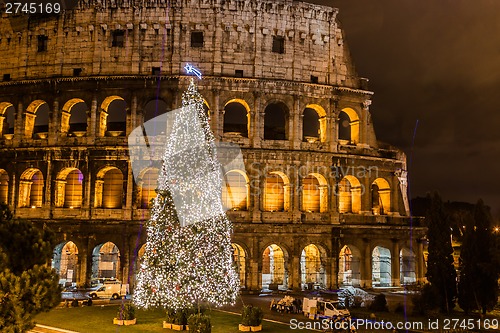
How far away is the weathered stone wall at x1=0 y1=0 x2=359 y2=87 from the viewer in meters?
32.5

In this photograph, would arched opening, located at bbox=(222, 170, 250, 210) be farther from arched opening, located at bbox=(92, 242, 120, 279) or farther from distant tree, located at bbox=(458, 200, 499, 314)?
distant tree, located at bbox=(458, 200, 499, 314)

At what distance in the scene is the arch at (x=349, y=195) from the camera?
3406cm

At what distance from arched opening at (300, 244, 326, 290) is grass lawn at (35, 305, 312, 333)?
1057cm

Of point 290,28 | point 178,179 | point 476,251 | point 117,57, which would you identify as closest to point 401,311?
point 476,251

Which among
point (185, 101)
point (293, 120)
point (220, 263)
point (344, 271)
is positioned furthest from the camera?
point (344, 271)

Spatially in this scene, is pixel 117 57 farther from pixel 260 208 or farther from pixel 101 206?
pixel 260 208

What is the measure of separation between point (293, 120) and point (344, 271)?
37.0 ft

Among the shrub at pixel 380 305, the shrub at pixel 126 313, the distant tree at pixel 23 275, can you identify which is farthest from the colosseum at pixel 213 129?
the distant tree at pixel 23 275

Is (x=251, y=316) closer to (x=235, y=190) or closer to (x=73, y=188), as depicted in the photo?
(x=235, y=190)

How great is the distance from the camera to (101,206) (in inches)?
1280

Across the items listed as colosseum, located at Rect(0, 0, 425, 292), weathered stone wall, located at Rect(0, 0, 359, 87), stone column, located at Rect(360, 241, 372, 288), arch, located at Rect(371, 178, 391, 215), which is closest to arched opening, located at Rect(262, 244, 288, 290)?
colosseum, located at Rect(0, 0, 425, 292)

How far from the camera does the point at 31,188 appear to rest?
3381cm

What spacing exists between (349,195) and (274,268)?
7.17m

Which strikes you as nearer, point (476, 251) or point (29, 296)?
point (29, 296)
